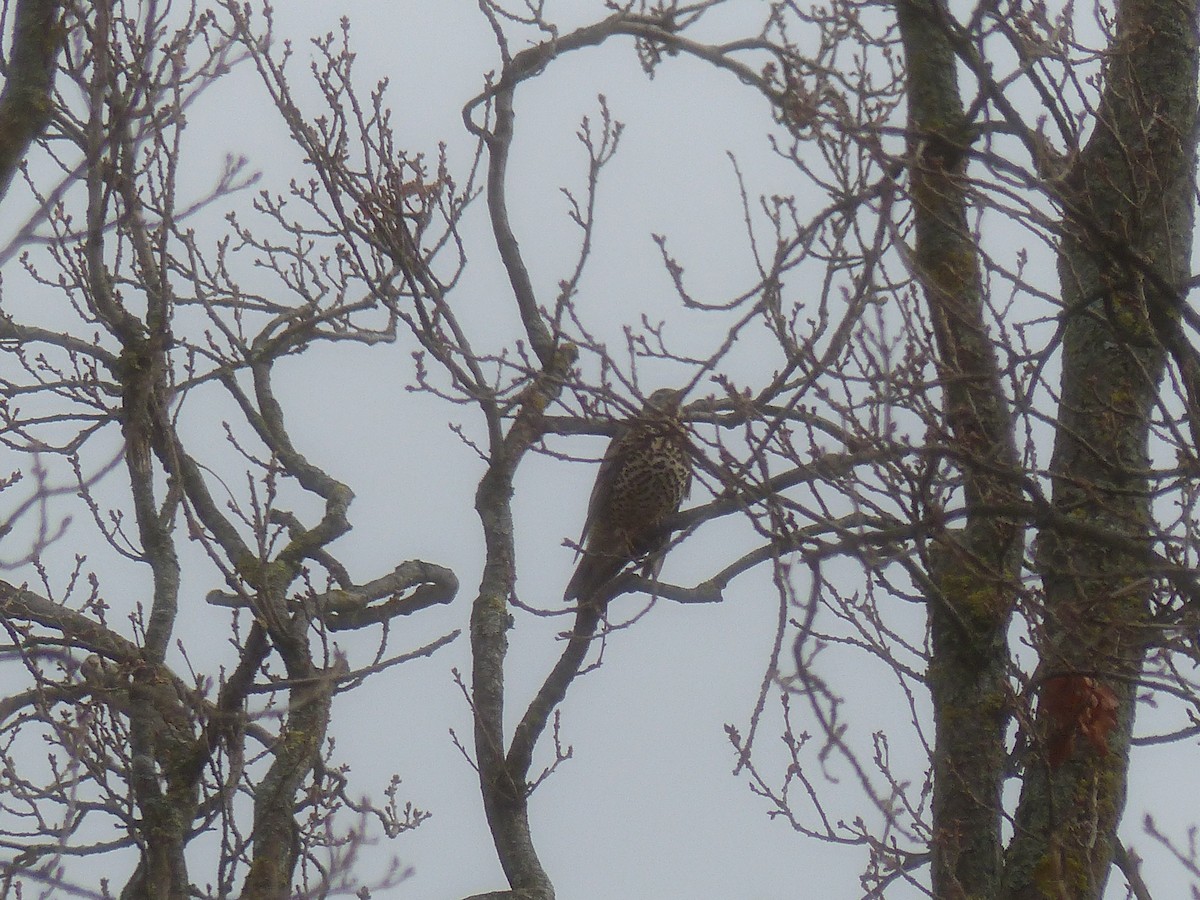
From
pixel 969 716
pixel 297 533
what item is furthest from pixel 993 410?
pixel 297 533

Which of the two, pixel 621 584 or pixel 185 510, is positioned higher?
pixel 621 584

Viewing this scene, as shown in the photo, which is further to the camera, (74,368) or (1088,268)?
(74,368)

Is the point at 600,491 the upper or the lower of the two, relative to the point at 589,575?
upper

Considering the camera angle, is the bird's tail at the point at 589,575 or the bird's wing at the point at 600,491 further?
the bird's wing at the point at 600,491

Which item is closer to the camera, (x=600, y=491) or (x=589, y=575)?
(x=589, y=575)

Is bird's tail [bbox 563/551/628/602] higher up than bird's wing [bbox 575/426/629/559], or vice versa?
bird's wing [bbox 575/426/629/559]

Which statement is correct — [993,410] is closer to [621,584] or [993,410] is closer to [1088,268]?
[1088,268]

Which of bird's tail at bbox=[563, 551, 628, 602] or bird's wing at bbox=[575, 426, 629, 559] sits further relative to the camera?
bird's wing at bbox=[575, 426, 629, 559]

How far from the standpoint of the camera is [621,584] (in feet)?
17.9

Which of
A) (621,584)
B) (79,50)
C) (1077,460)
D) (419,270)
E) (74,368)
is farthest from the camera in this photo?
(74,368)

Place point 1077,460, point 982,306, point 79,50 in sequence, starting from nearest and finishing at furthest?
point 79,50 < point 1077,460 < point 982,306

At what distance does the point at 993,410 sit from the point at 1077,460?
282mm

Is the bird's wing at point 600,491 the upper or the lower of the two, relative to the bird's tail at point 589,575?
upper

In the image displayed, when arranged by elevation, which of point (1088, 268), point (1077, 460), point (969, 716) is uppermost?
point (1088, 268)
